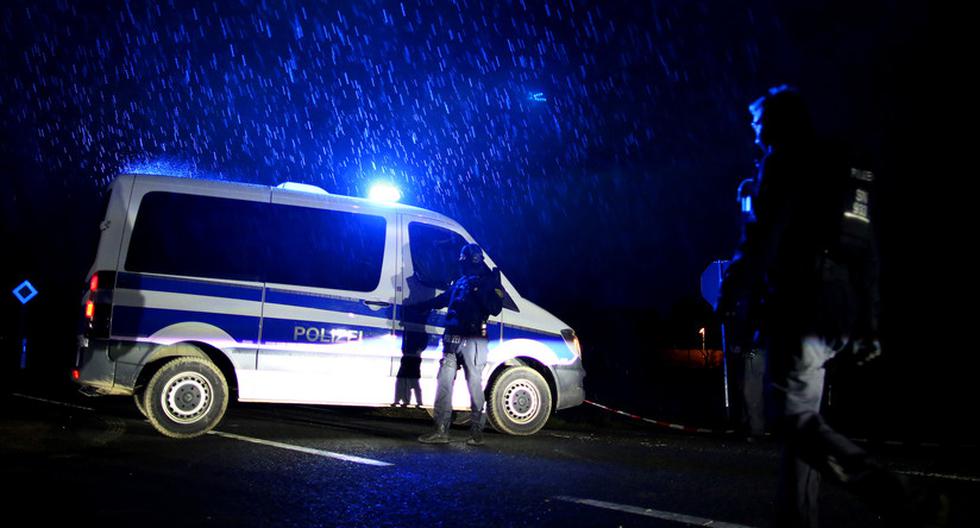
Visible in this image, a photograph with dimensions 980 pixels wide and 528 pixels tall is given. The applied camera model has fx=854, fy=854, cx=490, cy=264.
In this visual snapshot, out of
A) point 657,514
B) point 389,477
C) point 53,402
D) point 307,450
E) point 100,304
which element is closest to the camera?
point 657,514

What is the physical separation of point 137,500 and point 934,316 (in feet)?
116

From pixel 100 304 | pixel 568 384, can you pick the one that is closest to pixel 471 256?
pixel 568 384

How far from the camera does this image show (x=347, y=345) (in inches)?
316

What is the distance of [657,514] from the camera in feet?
15.0

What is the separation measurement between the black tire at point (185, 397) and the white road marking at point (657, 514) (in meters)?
3.76

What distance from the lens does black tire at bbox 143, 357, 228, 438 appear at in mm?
7359

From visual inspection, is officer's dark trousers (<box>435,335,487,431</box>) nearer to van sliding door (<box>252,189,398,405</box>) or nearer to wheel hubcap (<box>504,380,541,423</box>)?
van sliding door (<box>252,189,398,405</box>)

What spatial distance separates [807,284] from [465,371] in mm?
5018

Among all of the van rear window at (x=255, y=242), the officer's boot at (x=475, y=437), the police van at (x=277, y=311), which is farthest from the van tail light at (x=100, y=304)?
the officer's boot at (x=475, y=437)

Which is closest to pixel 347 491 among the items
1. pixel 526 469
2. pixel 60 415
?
pixel 526 469

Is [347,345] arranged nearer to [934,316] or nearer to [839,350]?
[839,350]

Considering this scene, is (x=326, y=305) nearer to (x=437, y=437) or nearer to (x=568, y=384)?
(x=437, y=437)

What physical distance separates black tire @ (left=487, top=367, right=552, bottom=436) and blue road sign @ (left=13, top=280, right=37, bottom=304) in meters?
18.2

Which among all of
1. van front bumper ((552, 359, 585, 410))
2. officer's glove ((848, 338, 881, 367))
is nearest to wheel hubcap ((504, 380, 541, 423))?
van front bumper ((552, 359, 585, 410))
